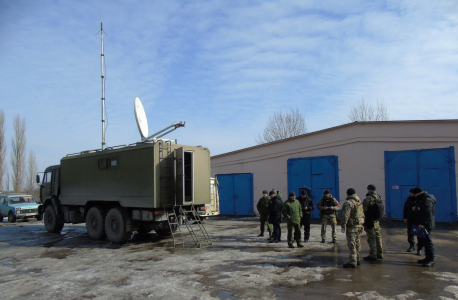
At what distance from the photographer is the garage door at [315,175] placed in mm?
15695

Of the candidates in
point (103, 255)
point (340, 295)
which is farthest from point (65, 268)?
point (340, 295)

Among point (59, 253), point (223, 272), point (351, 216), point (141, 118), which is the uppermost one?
point (141, 118)

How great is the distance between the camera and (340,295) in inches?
210

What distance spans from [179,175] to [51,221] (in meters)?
7.47

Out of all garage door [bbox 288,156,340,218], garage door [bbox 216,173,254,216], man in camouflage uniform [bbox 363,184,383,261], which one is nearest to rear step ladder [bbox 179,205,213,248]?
man in camouflage uniform [bbox 363,184,383,261]

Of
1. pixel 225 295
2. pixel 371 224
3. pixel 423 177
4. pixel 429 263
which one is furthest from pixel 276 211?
pixel 423 177

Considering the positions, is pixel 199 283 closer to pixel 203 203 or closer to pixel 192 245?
pixel 192 245

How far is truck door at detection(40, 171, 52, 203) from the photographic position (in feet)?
46.6

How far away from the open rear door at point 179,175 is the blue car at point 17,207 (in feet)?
45.5

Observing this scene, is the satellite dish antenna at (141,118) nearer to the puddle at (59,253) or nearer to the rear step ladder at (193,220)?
the rear step ladder at (193,220)

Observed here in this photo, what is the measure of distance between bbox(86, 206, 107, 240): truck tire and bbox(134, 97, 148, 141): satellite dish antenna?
3013 mm

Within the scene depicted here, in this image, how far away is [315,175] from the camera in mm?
16297

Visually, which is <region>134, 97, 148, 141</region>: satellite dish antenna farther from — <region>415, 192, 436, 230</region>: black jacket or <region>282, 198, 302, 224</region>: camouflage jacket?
<region>415, 192, 436, 230</region>: black jacket

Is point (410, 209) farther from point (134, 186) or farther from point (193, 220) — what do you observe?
point (134, 186)
